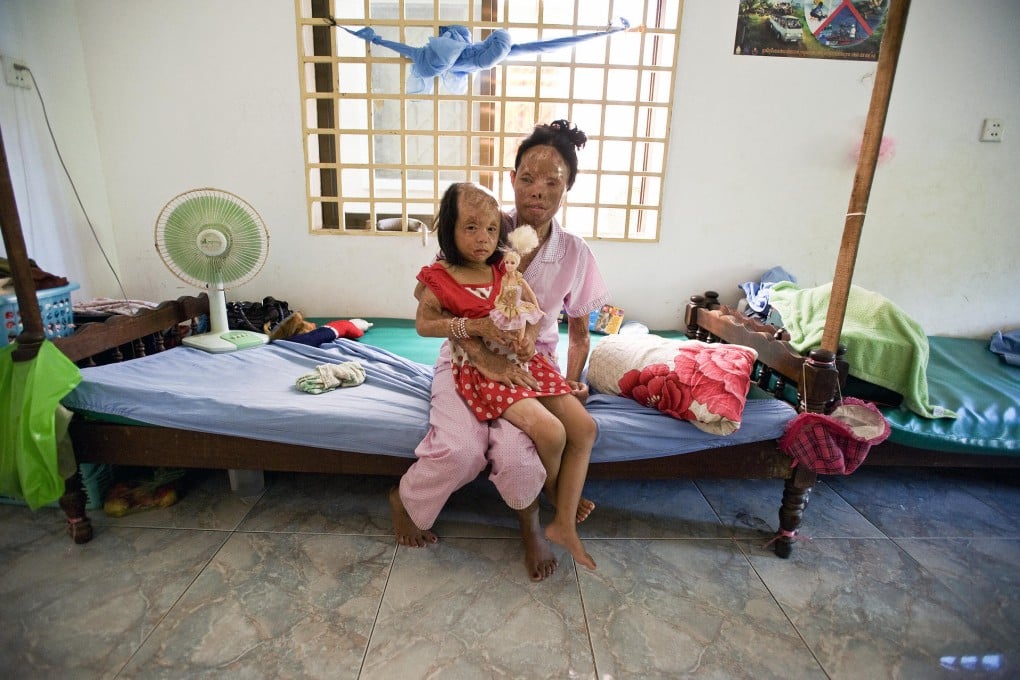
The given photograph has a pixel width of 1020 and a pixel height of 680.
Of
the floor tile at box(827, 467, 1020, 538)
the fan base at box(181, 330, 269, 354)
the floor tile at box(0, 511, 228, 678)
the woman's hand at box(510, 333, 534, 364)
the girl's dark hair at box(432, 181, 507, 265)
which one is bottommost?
the floor tile at box(827, 467, 1020, 538)

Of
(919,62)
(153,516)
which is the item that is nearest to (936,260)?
(919,62)

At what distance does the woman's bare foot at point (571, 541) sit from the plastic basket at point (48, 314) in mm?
1833

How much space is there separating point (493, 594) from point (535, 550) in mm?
175

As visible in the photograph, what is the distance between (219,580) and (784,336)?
199 cm

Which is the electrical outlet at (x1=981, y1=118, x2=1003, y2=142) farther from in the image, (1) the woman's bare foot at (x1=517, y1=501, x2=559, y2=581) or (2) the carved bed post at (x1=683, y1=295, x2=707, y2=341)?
(1) the woman's bare foot at (x1=517, y1=501, x2=559, y2=581)

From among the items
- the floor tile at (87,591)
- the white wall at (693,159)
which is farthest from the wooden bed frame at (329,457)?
the white wall at (693,159)

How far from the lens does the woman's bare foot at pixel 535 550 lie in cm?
148

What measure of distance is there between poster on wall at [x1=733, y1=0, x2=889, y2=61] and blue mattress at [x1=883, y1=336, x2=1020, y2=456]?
180 centimetres

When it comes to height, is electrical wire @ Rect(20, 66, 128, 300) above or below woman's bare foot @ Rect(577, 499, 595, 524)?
above

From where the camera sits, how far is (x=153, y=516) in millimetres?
1722

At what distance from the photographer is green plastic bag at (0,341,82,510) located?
1414 millimetres

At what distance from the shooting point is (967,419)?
1.75 m

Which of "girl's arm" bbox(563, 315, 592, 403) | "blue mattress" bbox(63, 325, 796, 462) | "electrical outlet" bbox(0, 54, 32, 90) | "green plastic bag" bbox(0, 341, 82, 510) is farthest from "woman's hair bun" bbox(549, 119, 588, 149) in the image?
"electrical outlet" bbox(0, 54, 32, 90)

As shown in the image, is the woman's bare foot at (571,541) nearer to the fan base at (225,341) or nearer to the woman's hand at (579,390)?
the woman's hand at (579,390)
